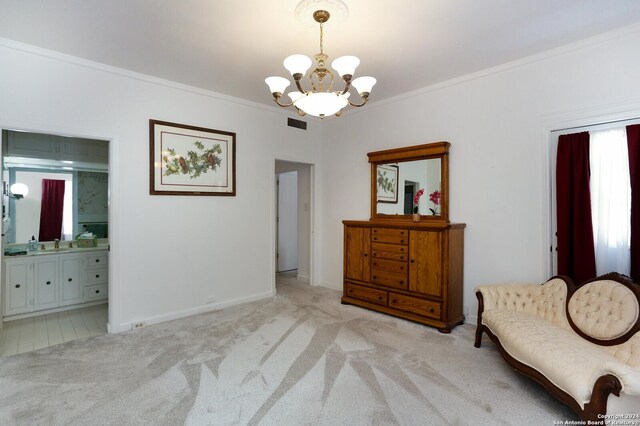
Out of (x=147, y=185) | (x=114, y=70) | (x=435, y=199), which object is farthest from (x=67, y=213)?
(x=435, y=199)

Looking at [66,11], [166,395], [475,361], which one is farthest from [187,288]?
[475,361]

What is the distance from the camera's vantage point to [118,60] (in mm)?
3227

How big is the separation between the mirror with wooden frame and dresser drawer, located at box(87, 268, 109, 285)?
3.85 meters

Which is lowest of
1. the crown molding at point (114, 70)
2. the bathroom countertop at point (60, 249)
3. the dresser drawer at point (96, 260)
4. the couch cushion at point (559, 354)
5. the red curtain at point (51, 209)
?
the couch cushion at point (559, 354)

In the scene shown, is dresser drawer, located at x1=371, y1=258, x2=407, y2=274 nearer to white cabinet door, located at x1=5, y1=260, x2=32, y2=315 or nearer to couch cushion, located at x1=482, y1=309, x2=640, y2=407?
couch cushion, located at x1=482, y1=309, x2=640, y2=407

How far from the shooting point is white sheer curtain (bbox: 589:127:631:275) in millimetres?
2801

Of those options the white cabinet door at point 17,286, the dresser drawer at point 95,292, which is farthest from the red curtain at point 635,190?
the white cabinet door at point 17,286

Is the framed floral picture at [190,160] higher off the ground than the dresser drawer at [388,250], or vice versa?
the framed floral picture at [190,160]

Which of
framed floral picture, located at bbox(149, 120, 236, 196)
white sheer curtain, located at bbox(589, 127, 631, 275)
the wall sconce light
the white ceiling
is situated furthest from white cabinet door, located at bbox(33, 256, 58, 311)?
white sheer curtain, located at bbox(589, 127, 631, 275)

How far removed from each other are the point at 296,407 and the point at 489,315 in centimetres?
189

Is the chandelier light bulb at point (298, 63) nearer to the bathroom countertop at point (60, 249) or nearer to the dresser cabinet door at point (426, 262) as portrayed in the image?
the dresser cabinet door at point (426, 262)

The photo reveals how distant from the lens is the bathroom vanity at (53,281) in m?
3.80

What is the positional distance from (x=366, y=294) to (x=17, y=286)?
13.9ft

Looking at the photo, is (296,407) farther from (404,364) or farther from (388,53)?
(388,53)
